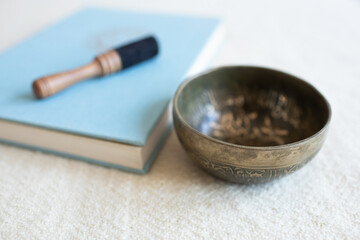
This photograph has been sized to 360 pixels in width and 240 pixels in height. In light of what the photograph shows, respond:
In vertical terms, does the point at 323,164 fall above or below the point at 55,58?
below

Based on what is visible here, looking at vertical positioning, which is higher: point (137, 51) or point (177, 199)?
point (137, 51)

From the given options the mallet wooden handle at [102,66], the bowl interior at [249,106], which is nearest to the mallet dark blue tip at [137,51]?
the mallet wooden handle at [102,66]

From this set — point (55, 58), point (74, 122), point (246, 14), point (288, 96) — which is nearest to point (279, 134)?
point (288, 96)

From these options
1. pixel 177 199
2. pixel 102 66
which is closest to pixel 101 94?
pixel 102 66

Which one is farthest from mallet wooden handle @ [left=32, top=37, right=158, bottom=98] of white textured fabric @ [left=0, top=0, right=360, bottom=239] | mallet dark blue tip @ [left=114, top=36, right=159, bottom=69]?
white textured fabric @ [left=0, top=0, right=360, bottom=239]

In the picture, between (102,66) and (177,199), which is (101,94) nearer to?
(102,66)

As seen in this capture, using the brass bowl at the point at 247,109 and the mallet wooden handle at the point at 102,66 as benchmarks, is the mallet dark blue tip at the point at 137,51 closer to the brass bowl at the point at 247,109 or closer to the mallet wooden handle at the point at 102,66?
the mallet wooden handle at the point at 102,66

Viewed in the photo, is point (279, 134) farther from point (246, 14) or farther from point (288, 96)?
point (246, 14)

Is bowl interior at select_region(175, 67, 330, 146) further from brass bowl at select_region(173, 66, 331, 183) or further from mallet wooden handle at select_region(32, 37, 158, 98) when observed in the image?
mallet wooden handle at select_region(32, 37, 158, 98)
